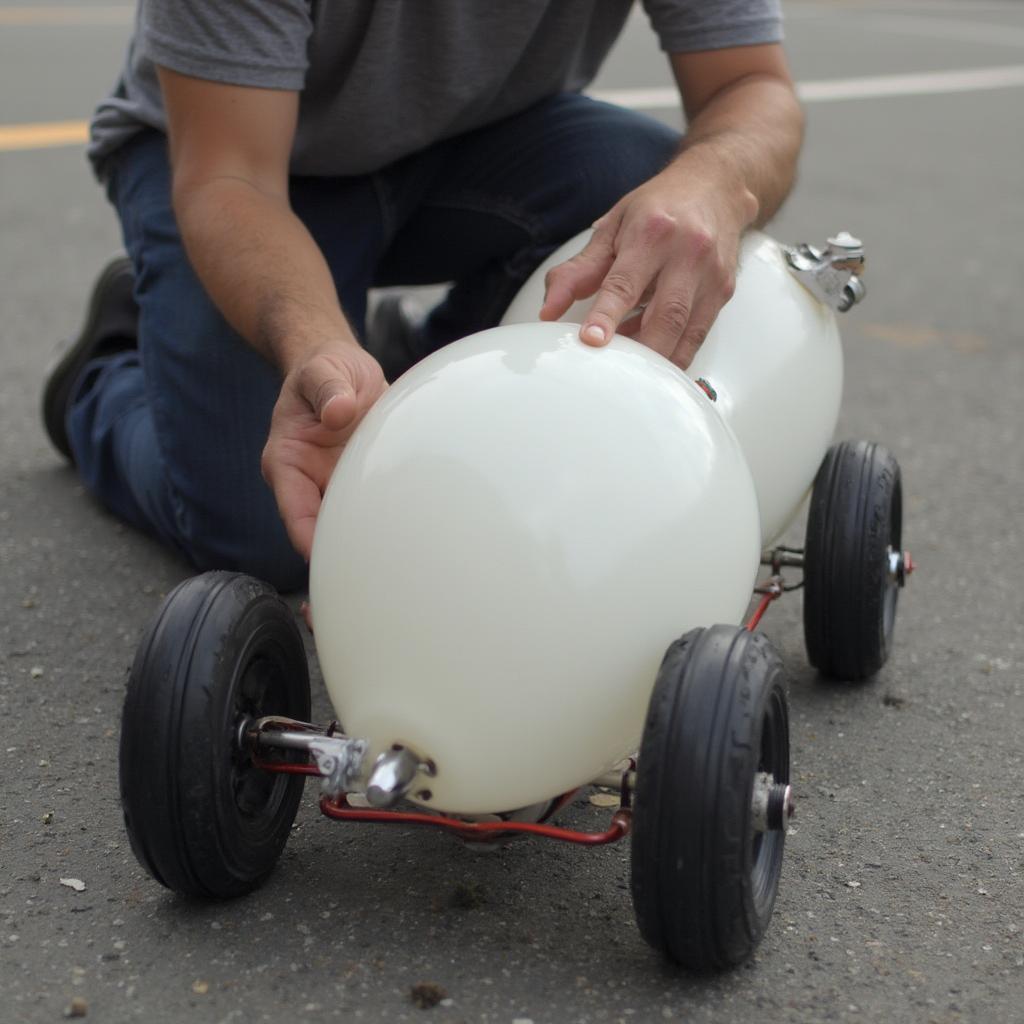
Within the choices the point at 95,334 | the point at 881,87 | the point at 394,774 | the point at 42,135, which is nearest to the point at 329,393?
the point at 394,774

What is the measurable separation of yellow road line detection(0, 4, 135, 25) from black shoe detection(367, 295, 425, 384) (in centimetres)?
676

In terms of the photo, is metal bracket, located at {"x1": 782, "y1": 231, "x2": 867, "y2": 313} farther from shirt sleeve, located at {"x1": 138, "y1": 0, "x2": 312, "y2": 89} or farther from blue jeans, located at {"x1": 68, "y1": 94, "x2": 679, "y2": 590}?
shirt sleeve, located at {"x1": 138, "y1": 0, "x2": 312, "y2": 89}

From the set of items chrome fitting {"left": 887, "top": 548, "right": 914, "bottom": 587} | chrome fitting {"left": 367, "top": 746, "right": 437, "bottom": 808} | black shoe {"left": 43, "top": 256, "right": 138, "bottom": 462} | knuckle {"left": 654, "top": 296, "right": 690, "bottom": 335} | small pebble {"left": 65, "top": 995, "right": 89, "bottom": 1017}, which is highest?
knuckle {"left": 654, "top": 296, "right": 690, "bottom": 335}

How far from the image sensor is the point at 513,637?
1455mm

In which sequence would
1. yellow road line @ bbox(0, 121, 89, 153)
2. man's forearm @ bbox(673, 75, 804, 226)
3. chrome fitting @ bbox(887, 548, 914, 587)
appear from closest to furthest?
man's forearm @ bbox(673, 75, 804, 226), chrome fitting @ bbox(887, 548, 914, 587), yellow road line @ bbox(0, 121, 89, 153)

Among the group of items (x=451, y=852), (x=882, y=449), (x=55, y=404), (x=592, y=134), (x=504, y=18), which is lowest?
(x=55, y=404)

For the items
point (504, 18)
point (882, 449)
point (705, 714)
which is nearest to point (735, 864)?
point (705, 714)

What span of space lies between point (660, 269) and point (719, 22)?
A: 0.78m

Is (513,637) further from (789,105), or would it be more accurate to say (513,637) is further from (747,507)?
(789,105)

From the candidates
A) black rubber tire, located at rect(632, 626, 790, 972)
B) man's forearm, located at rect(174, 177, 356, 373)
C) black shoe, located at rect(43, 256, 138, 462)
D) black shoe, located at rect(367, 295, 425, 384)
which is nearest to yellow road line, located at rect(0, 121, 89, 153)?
black shoe, located at rect(367, 295, 425, 384)

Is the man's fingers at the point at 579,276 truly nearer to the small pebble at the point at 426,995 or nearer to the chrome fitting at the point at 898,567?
the chrome fitting at the point at 898,567

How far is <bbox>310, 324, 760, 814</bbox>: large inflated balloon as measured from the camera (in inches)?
57.6

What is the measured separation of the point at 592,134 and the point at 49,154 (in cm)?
365

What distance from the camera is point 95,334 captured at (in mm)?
2996
